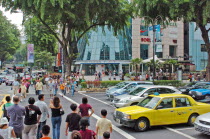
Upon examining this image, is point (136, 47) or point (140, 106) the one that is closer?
point (140, 106)

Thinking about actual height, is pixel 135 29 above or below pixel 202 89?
above

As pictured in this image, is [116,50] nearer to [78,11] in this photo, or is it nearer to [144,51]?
[144,51]

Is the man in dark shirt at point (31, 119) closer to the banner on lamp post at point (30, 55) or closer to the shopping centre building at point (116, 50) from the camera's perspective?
the banner on lamp post at point (30, 55)

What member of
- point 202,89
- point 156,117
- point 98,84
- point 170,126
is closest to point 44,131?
Result: point 156,117

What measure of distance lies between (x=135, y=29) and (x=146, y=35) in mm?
2862

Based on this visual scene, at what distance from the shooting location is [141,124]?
33.2ft

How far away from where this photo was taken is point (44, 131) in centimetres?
561

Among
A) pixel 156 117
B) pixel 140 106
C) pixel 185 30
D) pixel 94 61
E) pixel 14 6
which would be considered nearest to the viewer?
pixel 156 117

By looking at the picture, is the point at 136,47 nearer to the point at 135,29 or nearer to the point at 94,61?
the point at 135,29

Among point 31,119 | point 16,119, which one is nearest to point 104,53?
point 31,119

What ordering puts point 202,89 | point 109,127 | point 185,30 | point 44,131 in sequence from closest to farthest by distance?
point 44,131 → point 109,127 → point 202,89 → point 185,30

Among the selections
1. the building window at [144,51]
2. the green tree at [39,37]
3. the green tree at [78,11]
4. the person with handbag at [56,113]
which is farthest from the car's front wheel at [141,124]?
the building window at [144,51]

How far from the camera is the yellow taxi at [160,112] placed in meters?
10.1

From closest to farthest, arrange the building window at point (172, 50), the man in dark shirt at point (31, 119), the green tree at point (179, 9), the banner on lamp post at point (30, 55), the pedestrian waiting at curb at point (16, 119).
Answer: the pedestrian waiting at curb at point (16, 119), the man in dark shirt at point (31, 119), the green tree at point (179, 9), the banner on lamp post at point (30, 55), the building window at point (172, 50)
